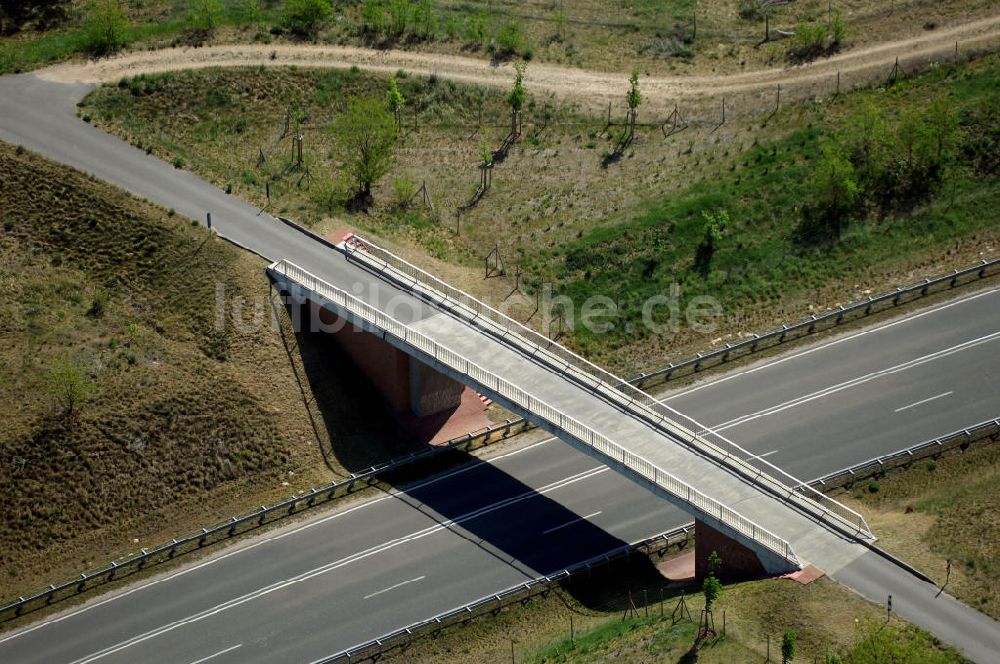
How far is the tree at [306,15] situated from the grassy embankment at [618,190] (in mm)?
4717

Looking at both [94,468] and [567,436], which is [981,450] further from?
[94,468]

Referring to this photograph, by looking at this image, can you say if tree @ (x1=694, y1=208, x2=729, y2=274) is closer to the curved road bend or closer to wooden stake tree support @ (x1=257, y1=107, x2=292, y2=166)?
the curved road bend

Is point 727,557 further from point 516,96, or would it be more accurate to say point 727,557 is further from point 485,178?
point 516,96

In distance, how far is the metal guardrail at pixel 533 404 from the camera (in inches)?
2456

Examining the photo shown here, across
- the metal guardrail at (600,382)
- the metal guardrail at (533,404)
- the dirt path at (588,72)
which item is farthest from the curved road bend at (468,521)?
the dirt path at (588,72)

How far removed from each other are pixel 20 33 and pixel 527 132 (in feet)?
102

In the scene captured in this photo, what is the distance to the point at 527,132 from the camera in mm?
88562

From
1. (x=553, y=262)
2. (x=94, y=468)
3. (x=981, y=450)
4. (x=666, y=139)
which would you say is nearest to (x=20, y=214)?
(x=94, y=468)

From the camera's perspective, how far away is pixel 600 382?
70.6m

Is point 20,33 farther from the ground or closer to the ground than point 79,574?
farther from the ground

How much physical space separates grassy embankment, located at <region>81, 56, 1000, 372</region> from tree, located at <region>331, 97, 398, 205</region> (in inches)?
69.2

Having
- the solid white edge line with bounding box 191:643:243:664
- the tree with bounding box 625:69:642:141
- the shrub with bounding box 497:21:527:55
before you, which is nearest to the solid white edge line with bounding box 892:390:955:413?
the tree with bounding box 625:69:642:141

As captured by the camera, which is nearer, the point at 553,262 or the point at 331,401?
the point at 331,401

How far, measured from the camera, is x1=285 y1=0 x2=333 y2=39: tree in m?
92.8
